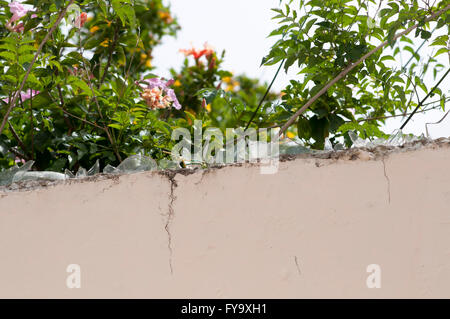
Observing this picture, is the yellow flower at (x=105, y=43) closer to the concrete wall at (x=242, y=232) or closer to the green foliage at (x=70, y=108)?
the green foliage at (x=70, y=108)

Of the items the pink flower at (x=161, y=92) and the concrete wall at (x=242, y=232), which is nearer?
the concrete wall at (x=242, y=232)

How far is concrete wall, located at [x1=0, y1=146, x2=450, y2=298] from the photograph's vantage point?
120cm

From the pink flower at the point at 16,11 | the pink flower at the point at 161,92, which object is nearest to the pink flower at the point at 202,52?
the pink flower at the point at 161,92

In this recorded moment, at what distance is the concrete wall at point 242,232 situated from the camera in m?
1.20

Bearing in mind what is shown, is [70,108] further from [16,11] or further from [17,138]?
[16,11]

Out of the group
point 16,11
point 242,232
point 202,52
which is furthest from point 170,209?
point 202,52

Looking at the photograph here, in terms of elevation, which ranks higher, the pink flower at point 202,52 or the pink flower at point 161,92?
the pink flower at point 202,52

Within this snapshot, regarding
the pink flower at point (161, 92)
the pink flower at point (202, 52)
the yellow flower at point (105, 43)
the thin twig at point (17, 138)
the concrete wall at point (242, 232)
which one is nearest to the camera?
the concrete wall at point (242, 232)

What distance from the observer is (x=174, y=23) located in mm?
5566

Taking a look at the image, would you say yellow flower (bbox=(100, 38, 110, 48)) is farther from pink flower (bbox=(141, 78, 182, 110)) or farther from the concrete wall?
the concrete wall

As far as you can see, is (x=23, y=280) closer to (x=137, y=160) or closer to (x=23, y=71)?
(x=137, y=160)

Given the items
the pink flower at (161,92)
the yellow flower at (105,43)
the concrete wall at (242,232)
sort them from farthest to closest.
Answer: the yellow flower at (105,43) → the pink flower at (161,92) → the concrete wall at (242,232)

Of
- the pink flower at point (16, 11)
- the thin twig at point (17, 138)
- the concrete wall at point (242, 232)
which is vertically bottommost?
the concrete wall at point (242, 232)

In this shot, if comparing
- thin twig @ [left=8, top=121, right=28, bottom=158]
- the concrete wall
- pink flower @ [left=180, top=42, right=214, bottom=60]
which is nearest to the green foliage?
thin twig @ [left=8, top=121, right=28, bottom=158]
